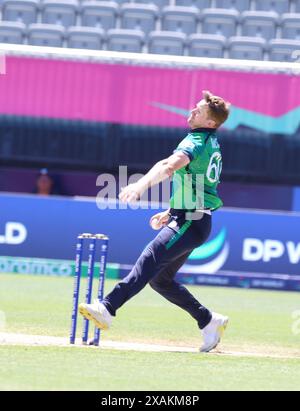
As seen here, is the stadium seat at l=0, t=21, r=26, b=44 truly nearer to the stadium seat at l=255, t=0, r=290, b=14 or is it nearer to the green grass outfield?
the stadium seat at l=255, t=0, r=290, b=14

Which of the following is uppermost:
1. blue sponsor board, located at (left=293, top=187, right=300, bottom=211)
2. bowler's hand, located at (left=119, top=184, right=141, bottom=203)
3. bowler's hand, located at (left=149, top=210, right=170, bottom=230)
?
bowler's hand, located at (left=119, top=184, right=141, bottom=203)

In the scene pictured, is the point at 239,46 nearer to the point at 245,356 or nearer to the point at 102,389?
the point at 245,356

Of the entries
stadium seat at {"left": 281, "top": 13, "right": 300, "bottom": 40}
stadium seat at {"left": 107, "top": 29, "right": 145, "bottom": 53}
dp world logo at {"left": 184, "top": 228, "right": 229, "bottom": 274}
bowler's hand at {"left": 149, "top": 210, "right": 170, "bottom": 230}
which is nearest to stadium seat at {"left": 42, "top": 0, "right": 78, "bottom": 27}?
stadium seat at {"left": 107, "top": 29, "right": 145, "bottom": 53}

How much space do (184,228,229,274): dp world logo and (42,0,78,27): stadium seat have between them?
23.0 feet

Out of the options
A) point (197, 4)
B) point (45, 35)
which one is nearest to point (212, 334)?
point (45, 35)

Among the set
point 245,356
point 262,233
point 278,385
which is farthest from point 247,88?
point 278,385

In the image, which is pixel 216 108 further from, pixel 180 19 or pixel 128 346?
pixel 180 19

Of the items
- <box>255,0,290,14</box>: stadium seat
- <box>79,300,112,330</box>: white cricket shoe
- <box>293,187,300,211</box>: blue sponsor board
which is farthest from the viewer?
<box>255,0,290,14</box>: stadium seat

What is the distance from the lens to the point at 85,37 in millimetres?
22312

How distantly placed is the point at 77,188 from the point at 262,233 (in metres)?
5.85

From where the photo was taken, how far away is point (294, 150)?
2142 cm

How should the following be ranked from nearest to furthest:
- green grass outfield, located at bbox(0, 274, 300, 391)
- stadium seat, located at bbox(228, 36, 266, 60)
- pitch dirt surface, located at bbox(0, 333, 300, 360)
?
green grass outfield, located at bbox(0, 274, 300, 391) < pitch dirt surface, located at bbox(0, 333, 300, 360) < stadium seat, located at bbox(228, 36, 266, 60)

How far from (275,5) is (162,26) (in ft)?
8.84

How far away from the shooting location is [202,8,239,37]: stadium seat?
22.8 meters
